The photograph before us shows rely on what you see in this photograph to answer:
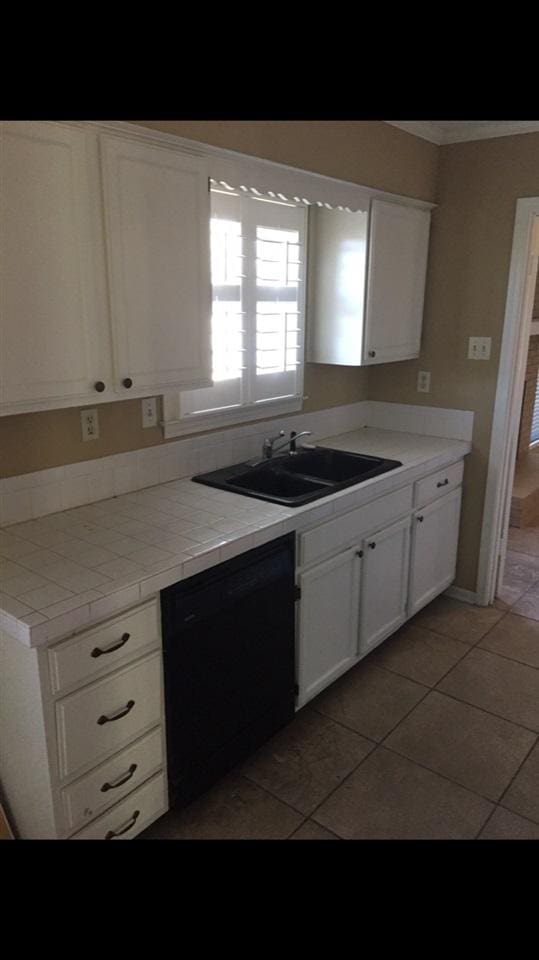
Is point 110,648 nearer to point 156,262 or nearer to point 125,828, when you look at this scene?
point 125,828

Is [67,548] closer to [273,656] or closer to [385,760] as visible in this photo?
[273,656]

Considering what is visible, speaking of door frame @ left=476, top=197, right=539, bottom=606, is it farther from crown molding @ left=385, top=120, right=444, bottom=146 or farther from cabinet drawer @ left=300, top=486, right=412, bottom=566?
cabinet drawer @ left=300, top=486, right=412, bottom=566

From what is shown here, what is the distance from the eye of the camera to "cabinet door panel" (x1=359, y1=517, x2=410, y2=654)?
261 cm

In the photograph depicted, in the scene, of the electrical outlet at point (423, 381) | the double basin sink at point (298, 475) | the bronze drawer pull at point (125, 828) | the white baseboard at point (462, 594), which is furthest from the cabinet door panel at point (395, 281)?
the bronze drawer pull at point (125, 828)

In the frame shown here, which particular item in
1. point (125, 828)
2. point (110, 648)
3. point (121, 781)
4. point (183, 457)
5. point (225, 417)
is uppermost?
point (225, 417)

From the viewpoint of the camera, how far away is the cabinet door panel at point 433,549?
9.71 feet

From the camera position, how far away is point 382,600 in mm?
2758

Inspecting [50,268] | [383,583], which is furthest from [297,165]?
[383,583]

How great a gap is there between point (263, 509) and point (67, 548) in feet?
2.18

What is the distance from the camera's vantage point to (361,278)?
9.26 ft

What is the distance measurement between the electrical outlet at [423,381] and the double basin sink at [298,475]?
2.46 ft

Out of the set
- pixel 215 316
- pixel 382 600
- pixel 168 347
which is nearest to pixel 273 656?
pixel 382 600

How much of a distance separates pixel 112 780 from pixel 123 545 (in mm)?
627
